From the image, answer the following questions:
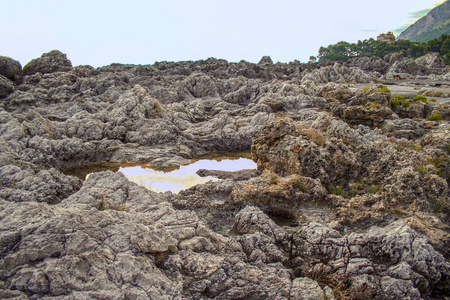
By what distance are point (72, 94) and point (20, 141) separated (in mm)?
17782

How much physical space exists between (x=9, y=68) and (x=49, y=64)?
8.20m

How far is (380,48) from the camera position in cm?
8456

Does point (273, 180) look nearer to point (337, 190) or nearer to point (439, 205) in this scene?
point (337, 190)

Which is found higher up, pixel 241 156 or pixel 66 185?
pixel 66 185

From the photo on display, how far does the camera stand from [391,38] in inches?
4333

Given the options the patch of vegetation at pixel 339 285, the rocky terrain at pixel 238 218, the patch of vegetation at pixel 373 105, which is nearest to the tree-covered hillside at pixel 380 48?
the patch of vegetation at pixel 373 105

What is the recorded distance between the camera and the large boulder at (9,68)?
3562 centimetres

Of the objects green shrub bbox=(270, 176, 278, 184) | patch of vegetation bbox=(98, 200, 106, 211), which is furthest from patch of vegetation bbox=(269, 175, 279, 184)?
patch of vegetation bbox=(98, 200, 106, 211)

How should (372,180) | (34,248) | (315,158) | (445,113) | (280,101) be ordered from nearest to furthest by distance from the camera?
(34,248) < (372,180) < (315,158) < (445,113) < (280,101)

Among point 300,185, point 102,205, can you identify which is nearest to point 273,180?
point 300,185

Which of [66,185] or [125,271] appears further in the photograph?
[66,185]

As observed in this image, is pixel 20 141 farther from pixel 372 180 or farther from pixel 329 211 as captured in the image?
pixel 372 180

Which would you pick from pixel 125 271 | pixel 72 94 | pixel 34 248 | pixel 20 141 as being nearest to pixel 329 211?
pixel 125 271

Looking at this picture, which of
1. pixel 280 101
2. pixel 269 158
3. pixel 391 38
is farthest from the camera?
pixel 391 38
